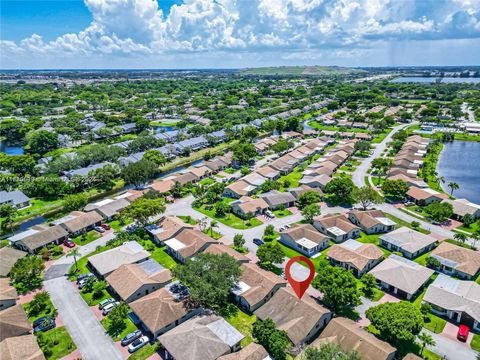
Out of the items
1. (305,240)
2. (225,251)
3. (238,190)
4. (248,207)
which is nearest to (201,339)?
(225,251)

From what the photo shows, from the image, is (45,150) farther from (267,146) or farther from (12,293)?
(12,293)

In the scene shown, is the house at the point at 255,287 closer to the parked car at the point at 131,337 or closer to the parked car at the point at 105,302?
the parked car at the point at 131,337

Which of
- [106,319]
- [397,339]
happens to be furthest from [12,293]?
[397,339]

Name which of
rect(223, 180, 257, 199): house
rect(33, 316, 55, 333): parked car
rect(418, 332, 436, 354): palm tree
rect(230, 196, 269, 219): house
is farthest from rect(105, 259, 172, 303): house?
rect(418, 332, 436, 354): palm tree

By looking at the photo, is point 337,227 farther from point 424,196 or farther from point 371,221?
point 424,196

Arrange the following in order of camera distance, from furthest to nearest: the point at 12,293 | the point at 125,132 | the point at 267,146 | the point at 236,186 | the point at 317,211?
the point at 125,132 < the point at 267,146 < the point at 236,186 < the point at 317,211 < the point at 12,293

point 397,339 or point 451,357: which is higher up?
point 397,339
